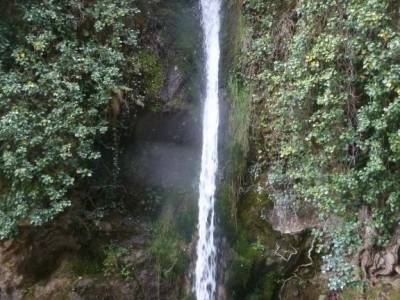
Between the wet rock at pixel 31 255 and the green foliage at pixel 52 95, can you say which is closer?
the green foliage at pixel 52 95

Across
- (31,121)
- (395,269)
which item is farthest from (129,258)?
(395,269)

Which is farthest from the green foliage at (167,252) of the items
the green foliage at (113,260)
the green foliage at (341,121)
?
the green foliage at (341,121)

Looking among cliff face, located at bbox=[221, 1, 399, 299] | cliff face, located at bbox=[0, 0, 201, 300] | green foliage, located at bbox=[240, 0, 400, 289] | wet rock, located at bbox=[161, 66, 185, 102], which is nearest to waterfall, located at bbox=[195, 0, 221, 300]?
cliff face, located at bbox=[0, 0, 201, 300]

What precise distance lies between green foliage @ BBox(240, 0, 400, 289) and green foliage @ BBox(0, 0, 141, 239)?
200 cm

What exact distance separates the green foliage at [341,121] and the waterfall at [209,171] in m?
0.90

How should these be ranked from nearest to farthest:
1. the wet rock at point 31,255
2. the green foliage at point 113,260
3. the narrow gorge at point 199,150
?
1. the narrow gorge at point 199,150
2. the wet rock at point 31,255
3. the green foliage at point 113,260

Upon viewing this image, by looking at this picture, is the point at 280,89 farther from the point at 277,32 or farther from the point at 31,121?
the point at 31,121

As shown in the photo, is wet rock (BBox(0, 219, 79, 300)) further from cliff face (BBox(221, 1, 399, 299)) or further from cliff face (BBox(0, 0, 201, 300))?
cliff face (BBox(221, 1, 399, 299))

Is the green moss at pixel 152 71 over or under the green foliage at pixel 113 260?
over

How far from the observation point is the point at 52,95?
5.00 metres

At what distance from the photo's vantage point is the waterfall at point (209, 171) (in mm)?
5730

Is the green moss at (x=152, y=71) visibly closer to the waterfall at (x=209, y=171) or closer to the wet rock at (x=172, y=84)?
the wet rock at (x=172, y=84)

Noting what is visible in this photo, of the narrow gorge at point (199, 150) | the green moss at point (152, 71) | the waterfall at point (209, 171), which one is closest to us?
the narrow gorge at point (199, 150)

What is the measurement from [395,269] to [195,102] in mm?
3195
